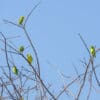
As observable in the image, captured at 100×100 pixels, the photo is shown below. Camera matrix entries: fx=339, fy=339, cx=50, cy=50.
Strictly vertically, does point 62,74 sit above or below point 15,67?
below

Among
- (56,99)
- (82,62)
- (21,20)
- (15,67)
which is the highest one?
(21,20)

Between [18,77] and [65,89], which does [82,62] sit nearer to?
[65,89]

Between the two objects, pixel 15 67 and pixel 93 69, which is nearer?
pixel 93 69

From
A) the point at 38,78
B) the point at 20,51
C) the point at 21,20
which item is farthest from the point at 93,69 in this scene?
the point at 21,20

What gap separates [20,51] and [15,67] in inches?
4.6

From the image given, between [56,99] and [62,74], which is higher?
[62,74]

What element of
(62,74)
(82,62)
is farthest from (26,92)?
(82,62)

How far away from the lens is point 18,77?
220 centimetres

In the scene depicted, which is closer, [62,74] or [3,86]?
[3,86]

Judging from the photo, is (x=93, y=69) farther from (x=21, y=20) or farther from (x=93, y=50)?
(x=21, y=20)

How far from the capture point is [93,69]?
1903mm

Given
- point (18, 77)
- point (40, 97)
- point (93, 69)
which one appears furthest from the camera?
point (18, 77)

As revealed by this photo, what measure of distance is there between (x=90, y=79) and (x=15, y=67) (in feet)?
1.57

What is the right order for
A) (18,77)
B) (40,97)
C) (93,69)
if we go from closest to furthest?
(93,69) → (40,97) → (18,77)
